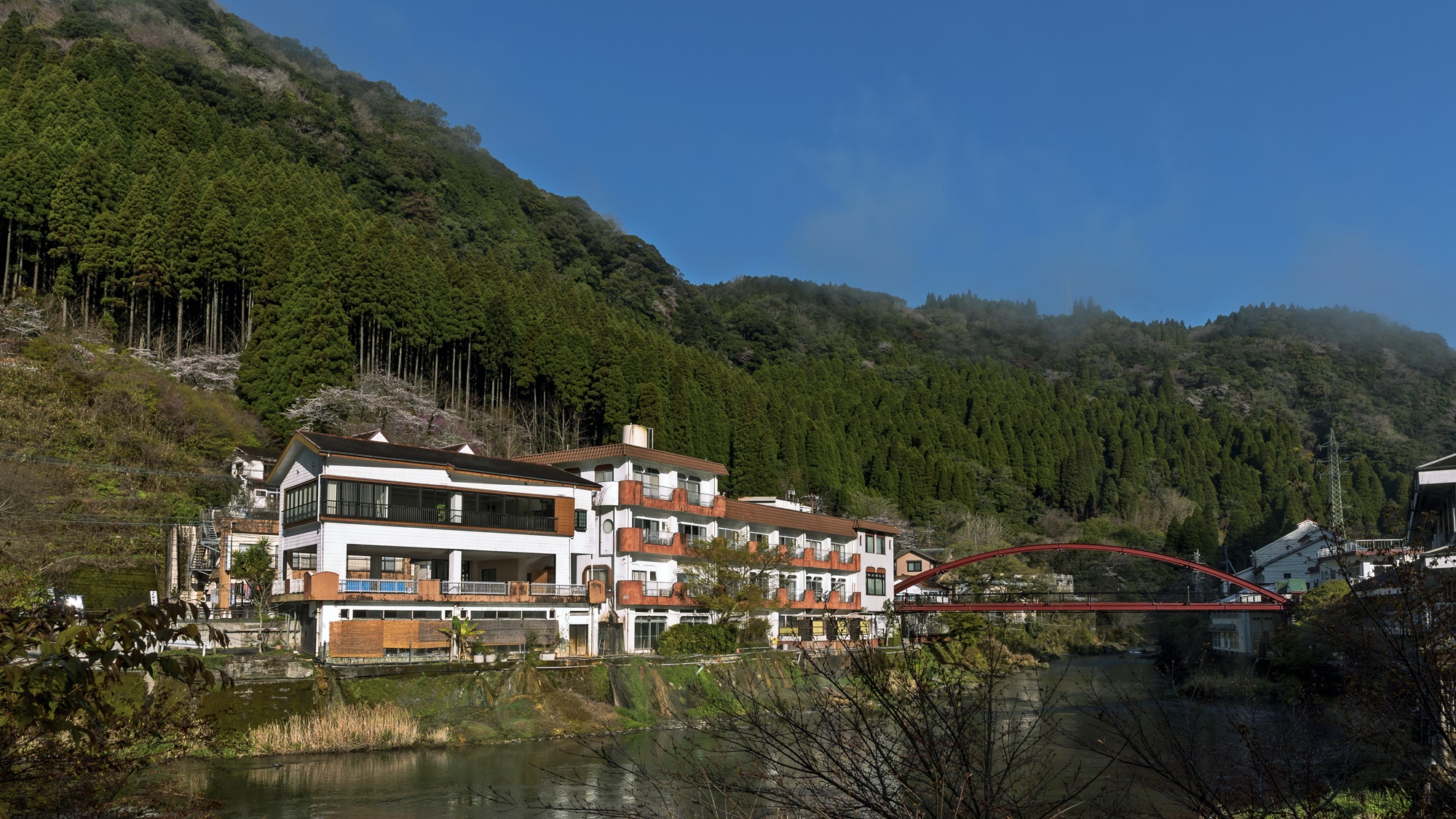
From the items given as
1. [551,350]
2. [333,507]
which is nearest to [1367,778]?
[333,507]

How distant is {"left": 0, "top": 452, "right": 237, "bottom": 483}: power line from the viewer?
3170 cm

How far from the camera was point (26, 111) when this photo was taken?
5009cm

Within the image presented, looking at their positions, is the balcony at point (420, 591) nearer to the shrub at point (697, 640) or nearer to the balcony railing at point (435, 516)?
the balcony railing at point (435, 516)

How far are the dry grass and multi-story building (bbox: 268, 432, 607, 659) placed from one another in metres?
3.54

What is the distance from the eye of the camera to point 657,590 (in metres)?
36.6

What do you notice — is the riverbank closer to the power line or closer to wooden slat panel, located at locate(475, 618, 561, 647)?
wooden slat panel, located at locate(475, 618, 561, 647)

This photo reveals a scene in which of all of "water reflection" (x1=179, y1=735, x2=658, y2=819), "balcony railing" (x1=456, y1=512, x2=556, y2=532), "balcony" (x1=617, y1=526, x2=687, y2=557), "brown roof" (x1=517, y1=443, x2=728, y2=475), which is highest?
"brown roof" (x1=517, y1=443, x2=728, y2=475)

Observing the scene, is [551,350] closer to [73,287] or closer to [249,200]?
[249,200]

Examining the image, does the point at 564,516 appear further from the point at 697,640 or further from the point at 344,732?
the point at 344,732

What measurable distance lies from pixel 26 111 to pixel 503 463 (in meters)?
32.7

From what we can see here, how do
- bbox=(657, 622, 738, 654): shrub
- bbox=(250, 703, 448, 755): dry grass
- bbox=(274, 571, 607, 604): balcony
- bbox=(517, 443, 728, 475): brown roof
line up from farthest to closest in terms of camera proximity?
bbox=(517, 443, 728, 475): brown roof
bbox=(657, 622, 738, 654): shrub
bbox=(274, 571, 607, 604): balcony
bbox=(250, 703, 448, 755): dry grass

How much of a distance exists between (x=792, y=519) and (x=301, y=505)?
1993cm

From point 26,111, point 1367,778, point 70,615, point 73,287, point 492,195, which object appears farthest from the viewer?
point 492,195

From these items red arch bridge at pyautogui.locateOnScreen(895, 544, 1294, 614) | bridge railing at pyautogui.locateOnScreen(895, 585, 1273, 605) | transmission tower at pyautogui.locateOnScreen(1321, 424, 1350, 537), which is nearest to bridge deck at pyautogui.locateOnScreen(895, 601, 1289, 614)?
red arch bridge at pyautogui.locateOnScreen(895, 544, 1294, 614)
